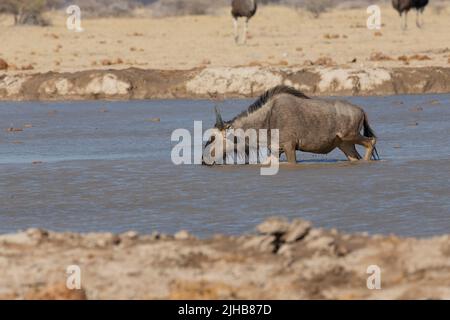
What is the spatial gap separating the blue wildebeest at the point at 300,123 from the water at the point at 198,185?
0.32 meters

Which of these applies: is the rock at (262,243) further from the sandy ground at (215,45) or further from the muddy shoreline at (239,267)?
the sandy ground at (215,45)

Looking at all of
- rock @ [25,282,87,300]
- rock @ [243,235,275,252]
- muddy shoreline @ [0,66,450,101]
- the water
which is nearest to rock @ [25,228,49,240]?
rock @ [25,282,87,300]

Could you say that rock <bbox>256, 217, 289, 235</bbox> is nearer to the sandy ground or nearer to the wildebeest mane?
the wildebeest mane

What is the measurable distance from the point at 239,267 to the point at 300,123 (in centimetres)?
875

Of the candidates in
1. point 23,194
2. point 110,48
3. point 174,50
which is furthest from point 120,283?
point 110,48

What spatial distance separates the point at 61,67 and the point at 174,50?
644 centimetres

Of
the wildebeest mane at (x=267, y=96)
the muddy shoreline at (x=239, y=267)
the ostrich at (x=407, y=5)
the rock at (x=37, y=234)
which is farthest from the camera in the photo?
the ostrich at (x=407, y=5)

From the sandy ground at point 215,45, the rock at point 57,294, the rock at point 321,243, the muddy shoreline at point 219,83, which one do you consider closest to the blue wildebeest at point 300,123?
the rock at point 321,243

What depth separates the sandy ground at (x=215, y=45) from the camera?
3447cm

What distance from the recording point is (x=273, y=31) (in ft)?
172

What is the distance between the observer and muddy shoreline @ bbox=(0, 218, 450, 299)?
7.91 metres

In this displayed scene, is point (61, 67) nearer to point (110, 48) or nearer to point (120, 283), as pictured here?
point (110, 48)

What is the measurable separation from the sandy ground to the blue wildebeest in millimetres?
13963

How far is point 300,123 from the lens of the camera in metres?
16.9
